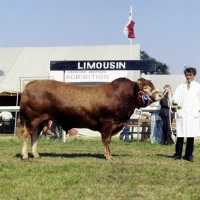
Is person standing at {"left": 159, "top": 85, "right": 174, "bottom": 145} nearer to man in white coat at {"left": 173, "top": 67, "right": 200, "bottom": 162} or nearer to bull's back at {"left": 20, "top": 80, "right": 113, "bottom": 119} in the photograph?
man in white coat at {"left": 173, "top": 67, "right": 200, "bottom": 162}

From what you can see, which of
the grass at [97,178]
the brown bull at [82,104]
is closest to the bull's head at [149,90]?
the brown bull at [82,104]

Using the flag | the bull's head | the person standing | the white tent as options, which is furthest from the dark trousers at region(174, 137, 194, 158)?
the white tent

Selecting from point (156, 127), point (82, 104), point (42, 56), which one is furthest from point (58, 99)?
point (42, 56)

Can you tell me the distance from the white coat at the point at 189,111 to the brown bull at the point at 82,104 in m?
0.60

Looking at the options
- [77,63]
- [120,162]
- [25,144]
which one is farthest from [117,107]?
[77,63]

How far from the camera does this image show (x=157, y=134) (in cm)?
1923

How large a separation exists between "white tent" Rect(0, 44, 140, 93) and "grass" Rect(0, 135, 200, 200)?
23.8 m

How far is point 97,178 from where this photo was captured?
29.2 ft

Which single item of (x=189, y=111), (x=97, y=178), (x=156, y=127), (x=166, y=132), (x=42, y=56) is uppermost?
(x=42, y=56)

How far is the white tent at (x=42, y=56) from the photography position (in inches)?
1431

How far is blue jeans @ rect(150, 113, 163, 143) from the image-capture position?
63.0ft

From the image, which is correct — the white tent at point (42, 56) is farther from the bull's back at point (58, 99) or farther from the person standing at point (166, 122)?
the bull's back at point (58, 99)

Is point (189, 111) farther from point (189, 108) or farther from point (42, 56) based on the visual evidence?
point (42, 56)

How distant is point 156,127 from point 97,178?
423 inches
